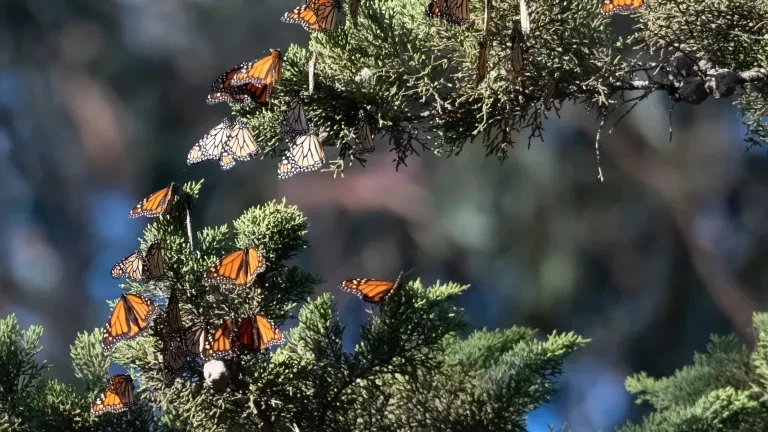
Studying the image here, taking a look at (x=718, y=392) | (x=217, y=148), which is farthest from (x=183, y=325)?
(x=718, y=392)

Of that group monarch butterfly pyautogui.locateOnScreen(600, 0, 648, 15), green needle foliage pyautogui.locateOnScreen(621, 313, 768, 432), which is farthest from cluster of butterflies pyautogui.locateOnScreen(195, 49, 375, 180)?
green needle foliage pyautogui.locateOnScreen(621, 313, 768, 432)

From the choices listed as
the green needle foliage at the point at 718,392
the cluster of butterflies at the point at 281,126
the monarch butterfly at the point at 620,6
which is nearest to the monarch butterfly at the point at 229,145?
the cluster of butterflies at the point at 281,126

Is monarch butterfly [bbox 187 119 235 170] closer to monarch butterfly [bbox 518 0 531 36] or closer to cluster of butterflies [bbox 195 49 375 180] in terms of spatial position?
cluster of butterflies [bbox 195 49 375 180]

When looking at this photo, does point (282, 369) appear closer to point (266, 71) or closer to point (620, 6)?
point (266, 71)

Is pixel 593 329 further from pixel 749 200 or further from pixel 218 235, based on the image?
pixel 218 235

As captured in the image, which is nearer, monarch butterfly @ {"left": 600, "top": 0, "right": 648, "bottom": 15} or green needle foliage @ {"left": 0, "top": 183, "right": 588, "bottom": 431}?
monarch butterfly @ {"left": 600, "top": 0, "right": 648, "bottom": 15}

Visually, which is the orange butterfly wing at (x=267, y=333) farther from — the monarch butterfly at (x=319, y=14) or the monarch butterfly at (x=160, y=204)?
the monarch butterfly at (x=319, y=14)

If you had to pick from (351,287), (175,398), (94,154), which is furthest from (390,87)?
(94,154)
